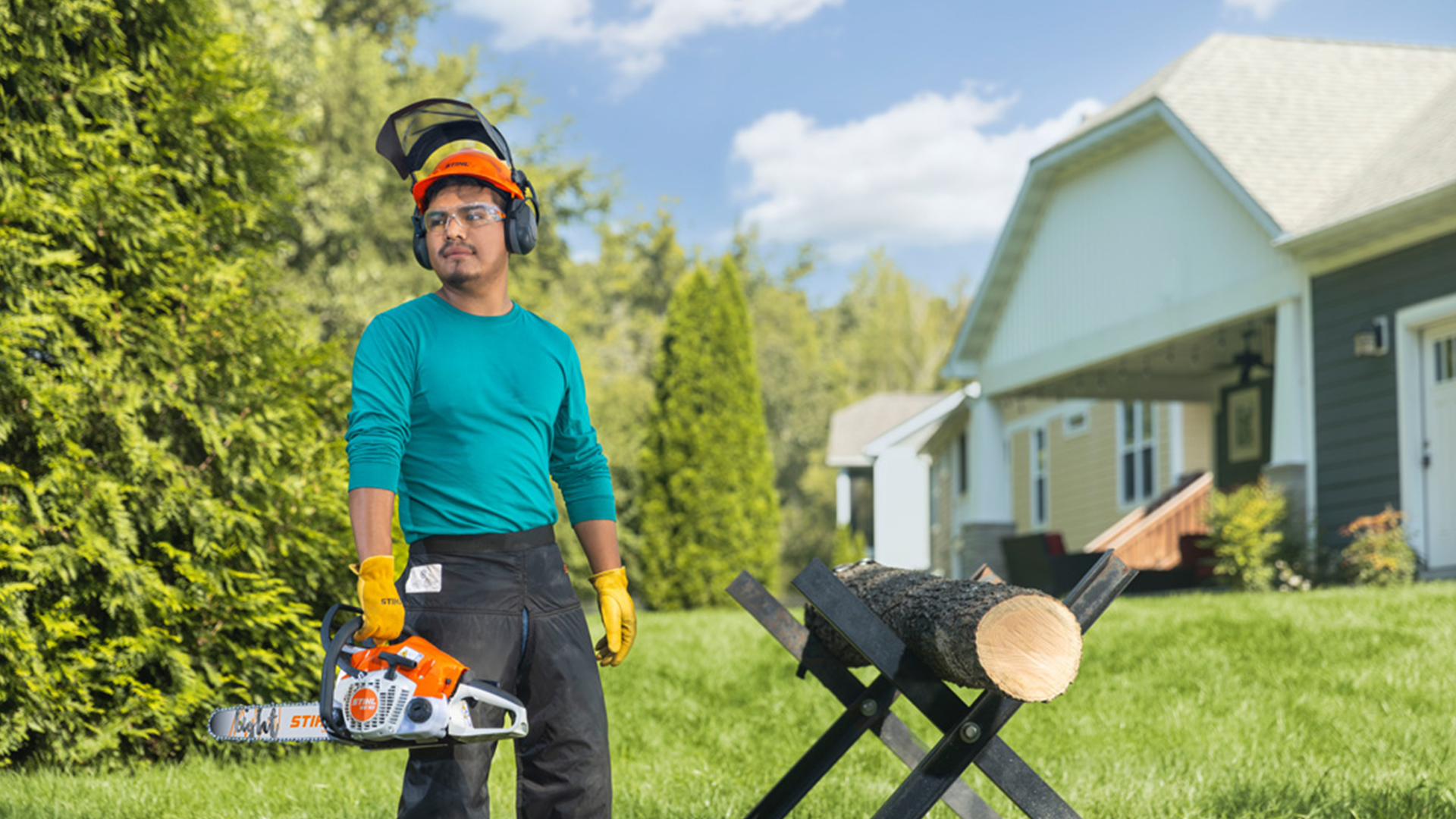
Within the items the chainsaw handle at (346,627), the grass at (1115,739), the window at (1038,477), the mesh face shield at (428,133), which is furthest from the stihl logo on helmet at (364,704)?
the window at (1038,477)

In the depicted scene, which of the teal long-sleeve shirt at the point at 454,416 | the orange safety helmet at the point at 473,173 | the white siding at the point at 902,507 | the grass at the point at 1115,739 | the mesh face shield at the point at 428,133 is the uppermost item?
the mesh face shield at the point at 428,133

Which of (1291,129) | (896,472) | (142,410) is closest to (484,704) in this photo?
(142,410)

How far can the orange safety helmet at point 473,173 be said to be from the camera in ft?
10.6

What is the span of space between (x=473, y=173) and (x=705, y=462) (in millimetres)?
15617

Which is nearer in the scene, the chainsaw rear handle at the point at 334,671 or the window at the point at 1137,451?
the chainsaw rear handle at the point at 334,671

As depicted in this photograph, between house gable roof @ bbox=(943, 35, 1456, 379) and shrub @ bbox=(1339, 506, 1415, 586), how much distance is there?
2.58m

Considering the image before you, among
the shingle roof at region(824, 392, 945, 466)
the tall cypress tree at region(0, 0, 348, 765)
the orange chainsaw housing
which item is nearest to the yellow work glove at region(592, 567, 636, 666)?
the orange chainsaw housing

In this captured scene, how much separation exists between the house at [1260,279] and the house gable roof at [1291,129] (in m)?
0.03

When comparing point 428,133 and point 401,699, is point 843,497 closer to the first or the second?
point 428,133

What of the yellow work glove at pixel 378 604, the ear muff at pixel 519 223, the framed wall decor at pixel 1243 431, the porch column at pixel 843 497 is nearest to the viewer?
the yellow work glove at pixel 378 604

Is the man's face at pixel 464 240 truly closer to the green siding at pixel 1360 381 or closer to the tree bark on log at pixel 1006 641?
the tree bark on log at pixel 1006 641

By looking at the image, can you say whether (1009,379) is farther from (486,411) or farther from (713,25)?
(713,25)

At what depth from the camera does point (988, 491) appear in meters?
17.7

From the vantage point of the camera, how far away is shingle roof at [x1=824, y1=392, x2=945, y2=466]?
32406 millimetres
